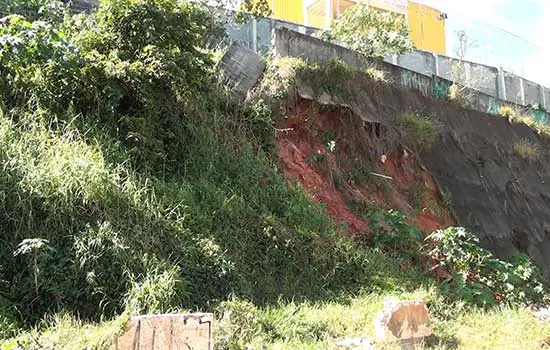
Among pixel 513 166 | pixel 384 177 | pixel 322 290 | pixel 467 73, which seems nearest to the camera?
pixel 322 290

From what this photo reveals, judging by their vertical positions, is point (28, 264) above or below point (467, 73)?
below

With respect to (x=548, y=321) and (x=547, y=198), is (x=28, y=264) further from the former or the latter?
(x=547, y=198)

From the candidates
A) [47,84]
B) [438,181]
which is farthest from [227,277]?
[438,181]

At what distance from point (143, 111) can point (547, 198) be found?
10.8 meters

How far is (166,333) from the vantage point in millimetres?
3850

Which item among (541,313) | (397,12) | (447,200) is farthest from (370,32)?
(397,12)

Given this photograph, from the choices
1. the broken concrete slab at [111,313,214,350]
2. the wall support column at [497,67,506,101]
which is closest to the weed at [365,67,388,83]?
the wall support column at [497,67,506,101]

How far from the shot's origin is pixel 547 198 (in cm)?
1419

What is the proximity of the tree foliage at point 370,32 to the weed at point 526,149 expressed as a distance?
3804mm

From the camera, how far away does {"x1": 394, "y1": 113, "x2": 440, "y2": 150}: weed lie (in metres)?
11.0

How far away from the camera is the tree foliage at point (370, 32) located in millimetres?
11805

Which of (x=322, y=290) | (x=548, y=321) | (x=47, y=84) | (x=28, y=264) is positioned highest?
(x=47, y=84)

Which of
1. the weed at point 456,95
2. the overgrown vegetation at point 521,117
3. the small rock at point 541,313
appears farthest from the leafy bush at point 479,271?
the overgrown vegetation at point 521,117

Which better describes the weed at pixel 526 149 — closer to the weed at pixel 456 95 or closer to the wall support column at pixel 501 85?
the weed at pixel 456 95
